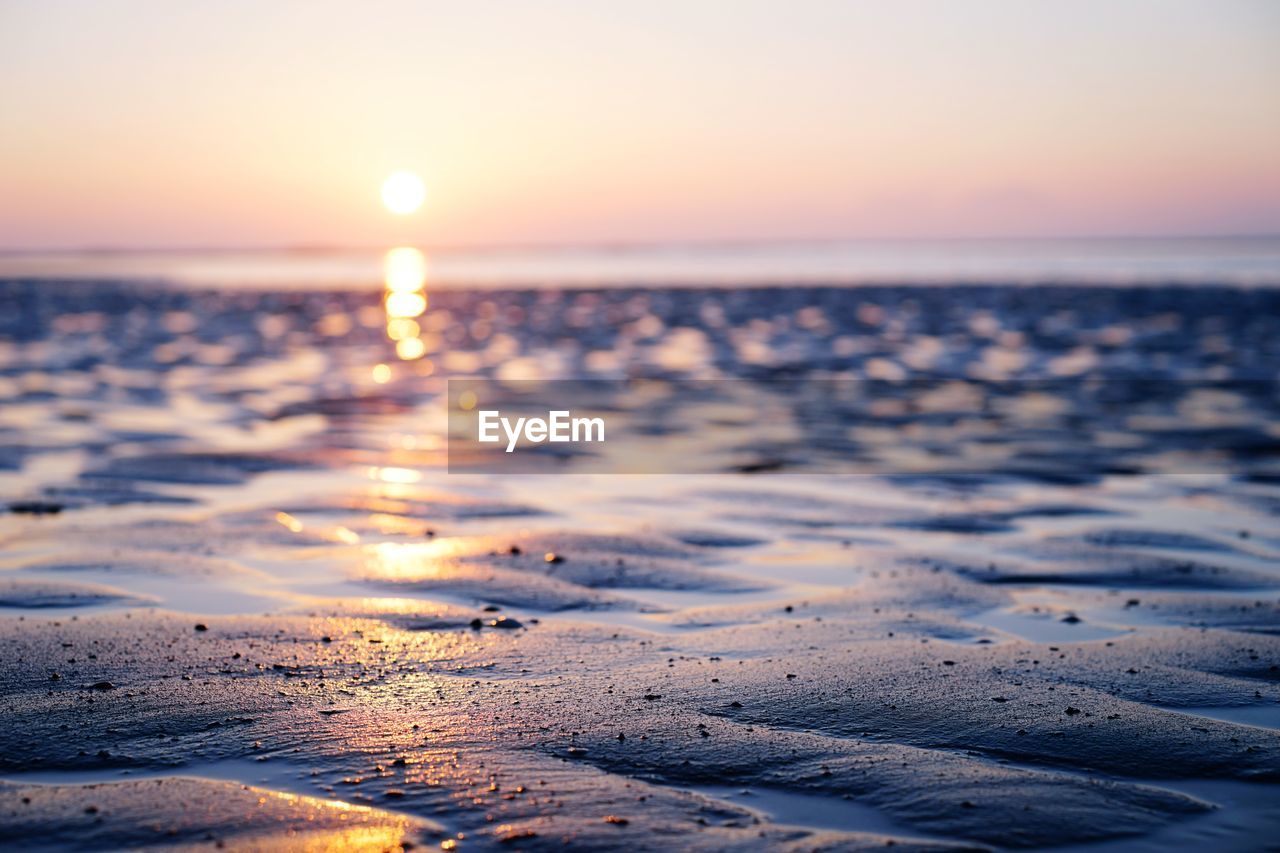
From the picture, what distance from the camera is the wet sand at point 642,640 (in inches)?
161

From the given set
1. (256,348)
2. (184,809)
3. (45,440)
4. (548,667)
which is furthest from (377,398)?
(184,809)

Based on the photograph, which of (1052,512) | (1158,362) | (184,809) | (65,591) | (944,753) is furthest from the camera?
(1158,362)

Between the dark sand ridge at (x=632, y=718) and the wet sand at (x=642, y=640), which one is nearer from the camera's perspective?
the wet sand at (x=642, y=640)

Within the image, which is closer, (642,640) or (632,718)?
(632,718)

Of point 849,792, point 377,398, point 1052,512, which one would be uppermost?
point 377,398

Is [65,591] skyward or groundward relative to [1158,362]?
groundward

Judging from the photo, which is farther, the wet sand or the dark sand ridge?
the dark sand ridge

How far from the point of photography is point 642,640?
615 cm

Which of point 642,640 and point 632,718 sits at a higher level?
point 642,640

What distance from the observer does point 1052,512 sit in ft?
32.0

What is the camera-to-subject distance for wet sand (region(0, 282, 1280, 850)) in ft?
13.4

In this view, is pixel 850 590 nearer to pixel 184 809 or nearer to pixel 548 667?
pixel 548 667

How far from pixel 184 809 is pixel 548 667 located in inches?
77.5

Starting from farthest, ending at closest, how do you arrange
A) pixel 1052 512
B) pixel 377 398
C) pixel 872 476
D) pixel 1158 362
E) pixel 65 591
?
pixel 1158 362
pixel 377 398
pixel 872 476
pixel 1052 512
pixel 65 591
